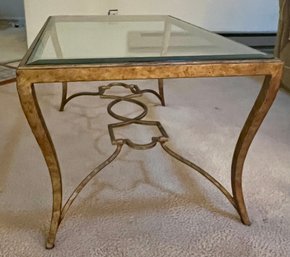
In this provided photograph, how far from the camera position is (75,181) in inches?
48.1

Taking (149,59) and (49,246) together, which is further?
(49,246)

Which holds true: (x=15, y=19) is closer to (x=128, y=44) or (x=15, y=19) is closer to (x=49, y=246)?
(x=128, y=44)

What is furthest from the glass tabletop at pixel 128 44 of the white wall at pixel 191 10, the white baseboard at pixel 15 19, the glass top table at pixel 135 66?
the white baseboard at pixel 15 19

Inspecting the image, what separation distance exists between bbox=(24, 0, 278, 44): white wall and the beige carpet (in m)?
1.12

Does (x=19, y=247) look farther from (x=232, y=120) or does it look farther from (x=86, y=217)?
(x=232, y=120)

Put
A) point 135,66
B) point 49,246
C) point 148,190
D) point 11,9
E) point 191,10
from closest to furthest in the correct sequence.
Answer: point 135,66 < point 49,246 < point 148,190 < point 191,10 < point 11,9

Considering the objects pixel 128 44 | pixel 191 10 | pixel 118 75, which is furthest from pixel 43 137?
pixel 191 10

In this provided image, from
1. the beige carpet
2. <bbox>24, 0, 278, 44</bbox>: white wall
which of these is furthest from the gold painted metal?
<bbox>24, 0, 278, 44</bbox>: white wall

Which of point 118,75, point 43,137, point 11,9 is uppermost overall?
point 118,75

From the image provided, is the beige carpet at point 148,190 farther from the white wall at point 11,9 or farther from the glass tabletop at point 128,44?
the white wall at point 11,9

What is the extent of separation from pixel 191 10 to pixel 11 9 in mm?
2565

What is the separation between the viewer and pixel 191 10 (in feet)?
9.34

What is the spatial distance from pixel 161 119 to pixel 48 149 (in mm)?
923

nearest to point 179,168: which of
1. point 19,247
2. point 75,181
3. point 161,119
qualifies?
point 75,181
